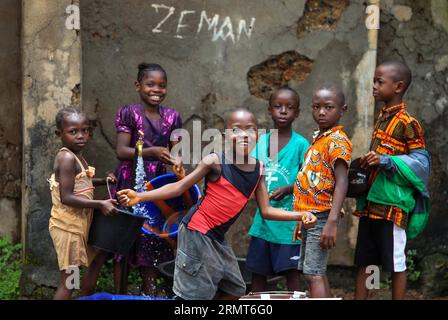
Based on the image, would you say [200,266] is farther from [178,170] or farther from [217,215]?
[178,170]

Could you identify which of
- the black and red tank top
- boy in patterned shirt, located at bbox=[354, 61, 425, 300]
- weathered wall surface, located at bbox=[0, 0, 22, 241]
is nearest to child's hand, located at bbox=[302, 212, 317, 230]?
the black and red tank top

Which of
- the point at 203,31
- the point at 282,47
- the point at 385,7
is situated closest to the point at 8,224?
the point at 203,31

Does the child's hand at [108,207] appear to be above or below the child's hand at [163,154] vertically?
below

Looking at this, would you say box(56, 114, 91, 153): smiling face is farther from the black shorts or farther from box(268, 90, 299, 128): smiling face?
the black shorts

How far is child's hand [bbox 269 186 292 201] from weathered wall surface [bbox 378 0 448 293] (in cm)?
167

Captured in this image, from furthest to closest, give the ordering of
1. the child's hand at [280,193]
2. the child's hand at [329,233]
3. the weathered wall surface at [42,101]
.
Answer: the weathered wall surface at [42,101], the child's hand at [280,193], the child's hand at [329,233]

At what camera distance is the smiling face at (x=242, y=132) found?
423 cm

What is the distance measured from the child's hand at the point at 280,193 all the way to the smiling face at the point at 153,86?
3.36 feet

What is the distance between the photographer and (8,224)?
577 centimetres

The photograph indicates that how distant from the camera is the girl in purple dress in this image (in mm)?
5055

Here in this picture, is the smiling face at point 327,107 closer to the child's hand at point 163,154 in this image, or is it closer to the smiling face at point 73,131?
the child's hand at point 163,154

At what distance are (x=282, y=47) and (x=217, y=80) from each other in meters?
0.56

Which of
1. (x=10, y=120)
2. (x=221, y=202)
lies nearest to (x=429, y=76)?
(x=221, y=202)

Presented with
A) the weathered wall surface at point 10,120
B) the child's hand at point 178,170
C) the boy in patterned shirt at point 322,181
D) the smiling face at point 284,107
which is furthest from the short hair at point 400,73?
the weathered wall surface at point 10,120
